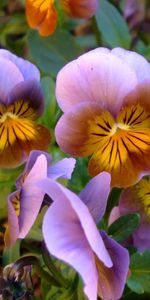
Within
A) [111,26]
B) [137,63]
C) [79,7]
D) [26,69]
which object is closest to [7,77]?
[26,69]

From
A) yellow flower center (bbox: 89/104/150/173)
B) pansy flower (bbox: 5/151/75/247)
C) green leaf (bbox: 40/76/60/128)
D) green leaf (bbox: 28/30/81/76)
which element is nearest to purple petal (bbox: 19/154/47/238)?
pansy flower (bbox: 5/151/75/247)

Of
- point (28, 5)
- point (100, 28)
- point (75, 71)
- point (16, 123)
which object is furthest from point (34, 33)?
point (75, 71)

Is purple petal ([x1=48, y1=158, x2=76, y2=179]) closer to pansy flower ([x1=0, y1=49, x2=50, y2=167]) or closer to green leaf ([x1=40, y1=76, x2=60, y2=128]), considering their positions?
pansy flower ([x1=0, y1=49, x2=50, y2=167])

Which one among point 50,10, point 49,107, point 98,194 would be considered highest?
point 50,10

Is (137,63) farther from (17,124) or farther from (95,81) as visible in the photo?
(17,124)

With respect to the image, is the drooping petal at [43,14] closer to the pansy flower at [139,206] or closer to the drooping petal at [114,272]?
the pansy flower at [139,206]

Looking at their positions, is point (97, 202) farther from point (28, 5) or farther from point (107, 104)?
point (28, 5)

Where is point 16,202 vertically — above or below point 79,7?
below
